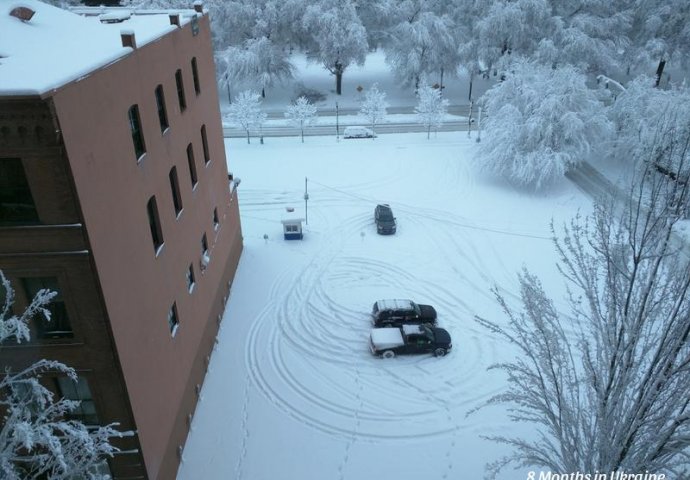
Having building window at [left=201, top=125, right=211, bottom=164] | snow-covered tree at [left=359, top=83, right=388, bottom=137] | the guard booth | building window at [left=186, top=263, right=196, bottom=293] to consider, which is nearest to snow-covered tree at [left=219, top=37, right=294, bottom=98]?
snow-covered tree at [left=359, top=83, right=388, bottom=137]

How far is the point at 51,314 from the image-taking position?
1009 centimetres

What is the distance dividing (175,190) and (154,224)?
2.17 meters

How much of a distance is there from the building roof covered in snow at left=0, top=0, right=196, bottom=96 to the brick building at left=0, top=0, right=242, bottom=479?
35 mm

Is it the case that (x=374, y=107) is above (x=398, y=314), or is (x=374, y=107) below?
above

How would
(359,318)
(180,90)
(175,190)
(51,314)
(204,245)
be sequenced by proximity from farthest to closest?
(359,318) < (204,245) < (180,90) < (175,190) < (51,314)

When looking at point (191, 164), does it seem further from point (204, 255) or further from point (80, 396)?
point (80, 396)

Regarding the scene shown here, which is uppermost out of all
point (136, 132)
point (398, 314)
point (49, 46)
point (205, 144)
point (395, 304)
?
point (49, 46)

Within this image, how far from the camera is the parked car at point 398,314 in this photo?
61.8 ft

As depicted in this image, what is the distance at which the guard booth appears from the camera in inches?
966

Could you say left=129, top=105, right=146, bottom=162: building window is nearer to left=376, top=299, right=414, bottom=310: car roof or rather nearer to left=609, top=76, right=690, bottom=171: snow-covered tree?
left=376, top=299, right=414, bottom=310: car roof

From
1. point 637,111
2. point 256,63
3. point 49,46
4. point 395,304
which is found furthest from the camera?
point 256,63

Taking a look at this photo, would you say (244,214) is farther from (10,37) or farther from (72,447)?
(72,447)

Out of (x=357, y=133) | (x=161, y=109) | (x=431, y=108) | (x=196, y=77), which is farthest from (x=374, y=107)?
(x=161, y=109)

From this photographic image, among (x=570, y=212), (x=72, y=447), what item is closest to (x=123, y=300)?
(x=72, y=447)
